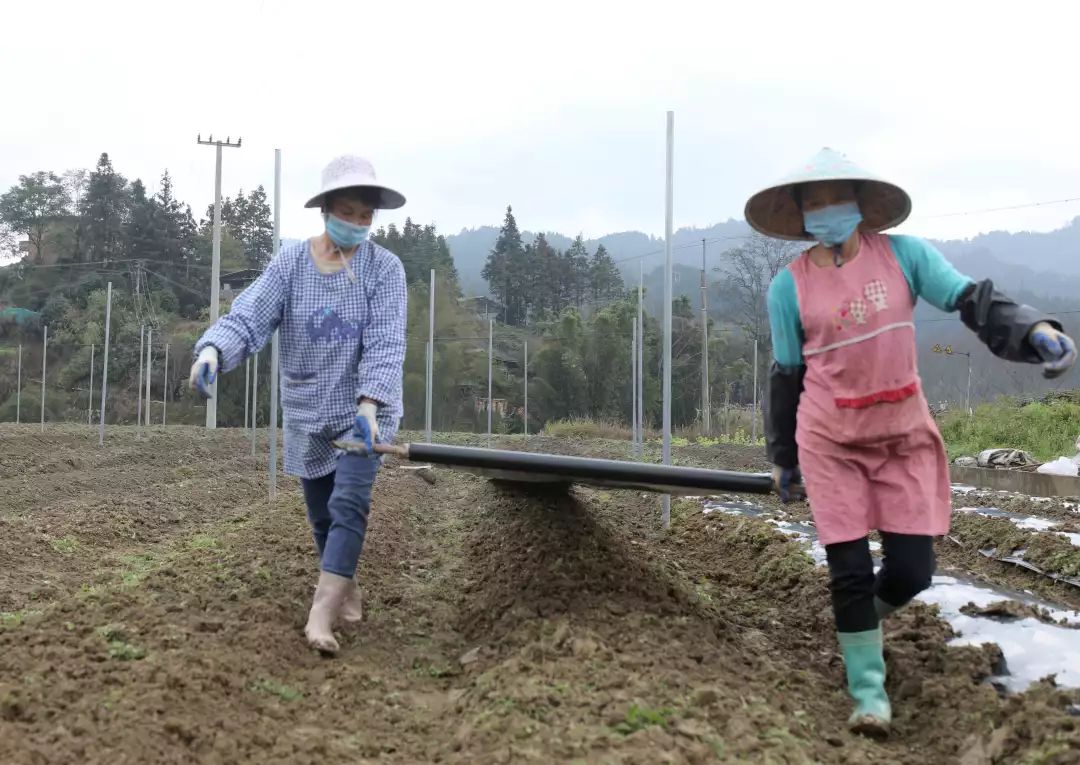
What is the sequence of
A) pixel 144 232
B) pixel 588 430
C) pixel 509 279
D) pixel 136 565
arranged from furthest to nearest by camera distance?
→ pixel 509 279
pixel 144 232
pixel 588 430
pixel 136 565

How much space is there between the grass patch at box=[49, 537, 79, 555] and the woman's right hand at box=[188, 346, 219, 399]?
3260 millimetres

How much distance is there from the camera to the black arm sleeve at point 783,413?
2805mm

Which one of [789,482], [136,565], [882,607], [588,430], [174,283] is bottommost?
[136,565]

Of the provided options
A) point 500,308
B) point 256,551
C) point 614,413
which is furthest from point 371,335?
point 500,308

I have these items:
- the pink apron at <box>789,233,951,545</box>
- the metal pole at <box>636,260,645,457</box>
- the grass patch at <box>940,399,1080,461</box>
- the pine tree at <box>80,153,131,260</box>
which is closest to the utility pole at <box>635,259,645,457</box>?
the metal pole at <box>636,260,645,457</box>

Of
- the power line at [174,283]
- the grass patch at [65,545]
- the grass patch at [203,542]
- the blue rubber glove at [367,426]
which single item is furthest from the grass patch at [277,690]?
the power line at [174,283]

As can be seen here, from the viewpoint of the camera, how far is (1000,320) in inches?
99.0

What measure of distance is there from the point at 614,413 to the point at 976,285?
29330mm

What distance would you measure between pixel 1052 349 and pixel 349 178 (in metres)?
2.21

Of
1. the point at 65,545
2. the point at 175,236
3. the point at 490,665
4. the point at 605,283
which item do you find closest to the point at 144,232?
the point at 175,236

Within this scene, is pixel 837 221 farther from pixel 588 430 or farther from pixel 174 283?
pixel 174 283

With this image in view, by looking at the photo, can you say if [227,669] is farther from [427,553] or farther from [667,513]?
[667,513]

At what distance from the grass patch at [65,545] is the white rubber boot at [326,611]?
10.8ft

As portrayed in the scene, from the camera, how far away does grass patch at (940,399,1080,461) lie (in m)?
12.8
